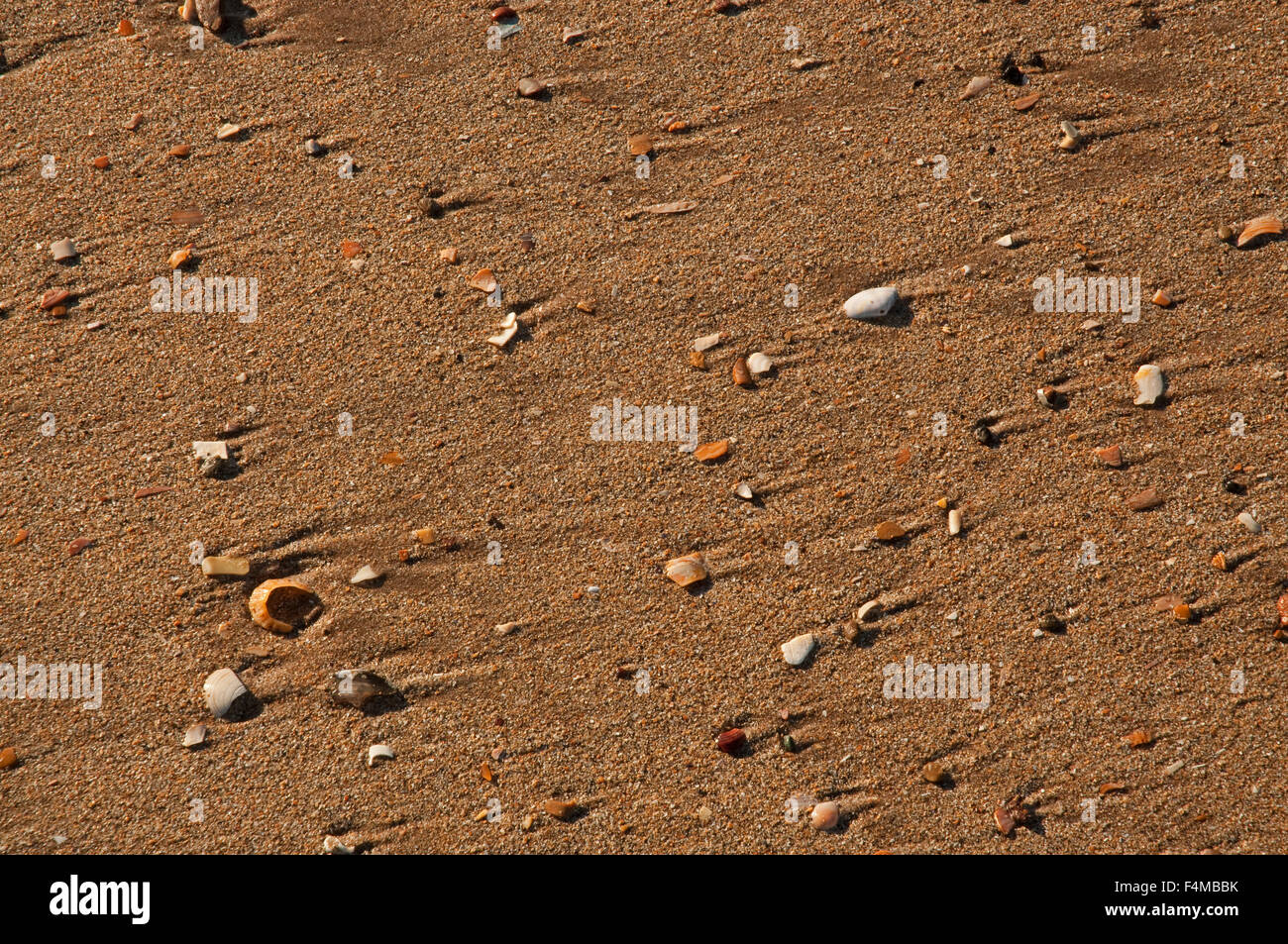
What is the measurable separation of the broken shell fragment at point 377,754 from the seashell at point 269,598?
0.43 meters

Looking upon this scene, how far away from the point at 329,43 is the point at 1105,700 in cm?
320

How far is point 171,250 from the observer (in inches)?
109

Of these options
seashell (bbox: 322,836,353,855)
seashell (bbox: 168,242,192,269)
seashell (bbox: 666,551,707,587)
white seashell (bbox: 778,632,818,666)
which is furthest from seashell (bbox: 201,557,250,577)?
white seashell (bbox: 778,632,818,666)

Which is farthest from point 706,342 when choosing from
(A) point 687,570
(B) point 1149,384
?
(B) point 1149,384

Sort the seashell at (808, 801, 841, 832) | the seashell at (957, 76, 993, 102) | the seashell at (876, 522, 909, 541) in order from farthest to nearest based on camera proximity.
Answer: the seashell at (957, 76, 993, 102), the seashell at (876, 522, 909, 541), the seashell at (808, 801, 841, 832)

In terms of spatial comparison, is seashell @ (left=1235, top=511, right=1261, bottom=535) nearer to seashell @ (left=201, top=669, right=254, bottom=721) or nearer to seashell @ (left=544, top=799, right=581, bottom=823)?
seashell @ (left=544, top=799, right=581, bottom=823)

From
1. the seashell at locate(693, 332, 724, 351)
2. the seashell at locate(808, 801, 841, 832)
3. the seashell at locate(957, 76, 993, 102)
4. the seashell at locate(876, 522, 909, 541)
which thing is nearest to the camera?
the seashell at locate(808, 801, 841, 832)

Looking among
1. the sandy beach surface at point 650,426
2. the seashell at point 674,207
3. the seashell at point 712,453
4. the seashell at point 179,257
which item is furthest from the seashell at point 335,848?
the seashell at point 674,207

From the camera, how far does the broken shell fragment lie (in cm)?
251

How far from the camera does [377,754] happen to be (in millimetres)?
2512

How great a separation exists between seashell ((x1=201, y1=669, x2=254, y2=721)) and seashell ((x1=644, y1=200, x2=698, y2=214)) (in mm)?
1912

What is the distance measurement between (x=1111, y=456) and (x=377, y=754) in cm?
234

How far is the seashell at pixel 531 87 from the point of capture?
9.36 feet
